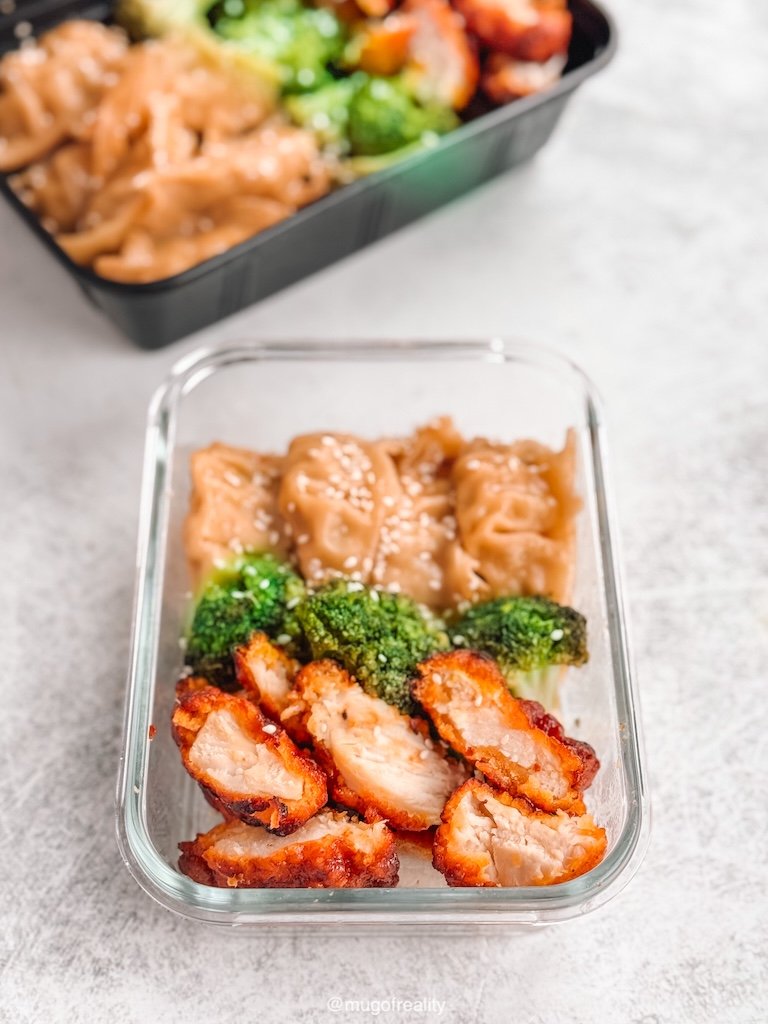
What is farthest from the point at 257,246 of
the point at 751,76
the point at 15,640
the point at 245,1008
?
the point at 751,76

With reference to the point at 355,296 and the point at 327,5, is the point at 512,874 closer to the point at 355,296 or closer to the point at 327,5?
the point at 355,296

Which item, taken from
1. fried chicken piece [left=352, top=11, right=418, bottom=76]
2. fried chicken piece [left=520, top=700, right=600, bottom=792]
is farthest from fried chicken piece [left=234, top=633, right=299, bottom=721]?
fried chicken piece [left=352, top=11, right=418, bottom=76]

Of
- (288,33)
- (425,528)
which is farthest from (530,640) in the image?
(288,33)

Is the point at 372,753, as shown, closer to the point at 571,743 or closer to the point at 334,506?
the point at 571,743

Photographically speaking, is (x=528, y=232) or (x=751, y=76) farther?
(x=751, y=76)

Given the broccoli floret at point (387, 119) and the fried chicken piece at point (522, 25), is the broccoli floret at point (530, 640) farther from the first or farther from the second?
the fried chicken piece at point (522, 25)

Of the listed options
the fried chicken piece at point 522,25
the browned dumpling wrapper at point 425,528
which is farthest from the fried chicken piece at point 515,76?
the browned dumpling wrapper at point 425,528
